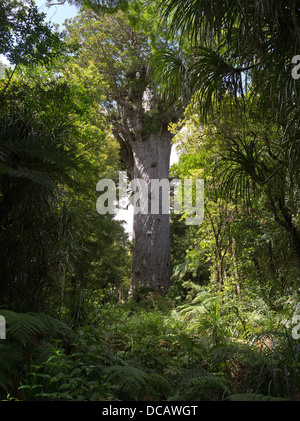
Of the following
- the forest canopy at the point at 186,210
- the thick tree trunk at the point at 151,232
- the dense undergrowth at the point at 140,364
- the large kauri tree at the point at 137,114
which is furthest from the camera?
the thick tree trunk at the point at 151,232

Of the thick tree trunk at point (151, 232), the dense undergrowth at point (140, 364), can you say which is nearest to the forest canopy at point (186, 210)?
the dense undergrowth at point (140, 364)

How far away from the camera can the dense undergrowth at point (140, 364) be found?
2164 mm

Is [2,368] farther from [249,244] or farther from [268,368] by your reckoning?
[249,244]

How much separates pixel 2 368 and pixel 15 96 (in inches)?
112

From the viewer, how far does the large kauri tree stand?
31.5ft

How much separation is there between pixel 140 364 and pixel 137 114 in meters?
9.10

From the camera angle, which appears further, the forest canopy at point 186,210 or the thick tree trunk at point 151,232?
the thick tree trunk at point 151,232

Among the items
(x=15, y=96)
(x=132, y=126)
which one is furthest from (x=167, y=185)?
(x=15, y=96)

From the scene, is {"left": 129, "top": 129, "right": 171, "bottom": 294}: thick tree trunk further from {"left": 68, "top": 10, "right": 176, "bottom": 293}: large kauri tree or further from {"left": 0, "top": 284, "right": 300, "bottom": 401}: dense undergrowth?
{"left": 0, "top": 284, "right": 300, "bottom": 401}: dense undergrowth

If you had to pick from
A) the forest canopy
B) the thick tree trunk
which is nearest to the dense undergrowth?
the forest canopy

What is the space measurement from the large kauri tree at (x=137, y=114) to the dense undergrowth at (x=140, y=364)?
224 inches

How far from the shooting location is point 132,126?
10977 millimetres

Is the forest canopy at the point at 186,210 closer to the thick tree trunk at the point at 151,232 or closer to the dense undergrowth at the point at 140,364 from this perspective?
the dense undergrowth at the point at 140,364

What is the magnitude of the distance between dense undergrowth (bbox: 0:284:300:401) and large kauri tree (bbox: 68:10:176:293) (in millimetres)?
5682
